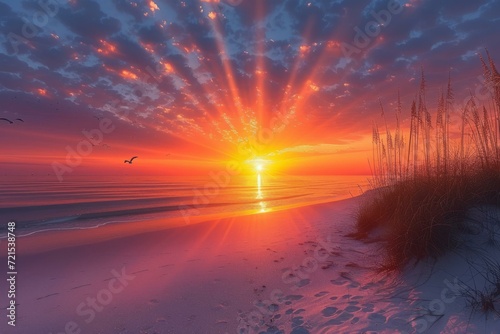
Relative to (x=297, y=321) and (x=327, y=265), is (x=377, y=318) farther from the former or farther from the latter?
(x=327, y=265)

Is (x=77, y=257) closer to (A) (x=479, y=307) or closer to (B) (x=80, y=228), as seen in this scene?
(B) (x=80, y=228)

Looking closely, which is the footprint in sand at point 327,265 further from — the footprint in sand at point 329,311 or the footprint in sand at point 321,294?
the footprint in sand at point 329,311

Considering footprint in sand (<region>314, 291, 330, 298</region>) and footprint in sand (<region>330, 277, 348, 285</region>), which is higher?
footprint in sand (<region>330, 277, 348, 285</region>)

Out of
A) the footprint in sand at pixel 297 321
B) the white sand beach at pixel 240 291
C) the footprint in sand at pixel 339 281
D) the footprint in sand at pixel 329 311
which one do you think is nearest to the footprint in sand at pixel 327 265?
the white sand beach at pixel 240 291

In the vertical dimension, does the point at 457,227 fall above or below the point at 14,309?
above

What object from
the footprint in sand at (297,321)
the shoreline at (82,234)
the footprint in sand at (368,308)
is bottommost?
the footprint in sand at (297,321)

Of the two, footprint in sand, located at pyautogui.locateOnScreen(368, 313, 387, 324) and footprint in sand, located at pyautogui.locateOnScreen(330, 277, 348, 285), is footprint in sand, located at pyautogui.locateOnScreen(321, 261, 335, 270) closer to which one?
footprint in sand, located at pyautogui.locateOnScreen(330, 277, 348, 285)

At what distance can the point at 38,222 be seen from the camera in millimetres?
11922

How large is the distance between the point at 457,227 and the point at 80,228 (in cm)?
1133

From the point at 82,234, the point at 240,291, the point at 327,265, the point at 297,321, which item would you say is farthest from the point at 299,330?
the point at 82,234

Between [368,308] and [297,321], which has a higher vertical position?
[368,308]

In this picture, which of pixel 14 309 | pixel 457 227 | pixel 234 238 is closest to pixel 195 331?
pixel 14 309

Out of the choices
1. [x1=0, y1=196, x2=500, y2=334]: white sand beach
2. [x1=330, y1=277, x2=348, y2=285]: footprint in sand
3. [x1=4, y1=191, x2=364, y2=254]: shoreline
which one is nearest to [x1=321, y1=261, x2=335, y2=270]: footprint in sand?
[x1=0, y1=196, x2=500, y2=334]: white sand beach

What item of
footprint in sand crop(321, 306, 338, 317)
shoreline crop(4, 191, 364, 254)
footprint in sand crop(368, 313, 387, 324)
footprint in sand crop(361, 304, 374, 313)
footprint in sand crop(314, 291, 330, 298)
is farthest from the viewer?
shoreline crop(4, 191, 364, 254)
